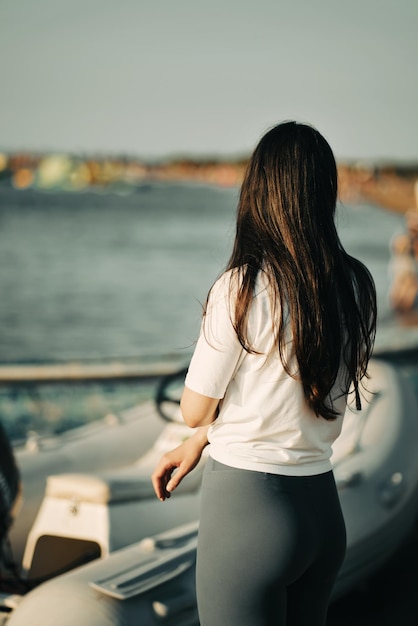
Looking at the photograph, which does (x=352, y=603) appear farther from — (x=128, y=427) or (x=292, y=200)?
(x=292, y=200)

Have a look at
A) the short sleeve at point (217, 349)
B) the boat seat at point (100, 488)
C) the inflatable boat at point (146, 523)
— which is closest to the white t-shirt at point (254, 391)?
the short sleeve at point (217, 349)

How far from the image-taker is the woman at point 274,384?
3.22 ft

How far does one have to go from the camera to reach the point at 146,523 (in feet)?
7.04

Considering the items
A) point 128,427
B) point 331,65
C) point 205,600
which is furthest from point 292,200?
point 331,65

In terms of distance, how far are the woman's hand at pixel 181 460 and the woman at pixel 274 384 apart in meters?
0.04

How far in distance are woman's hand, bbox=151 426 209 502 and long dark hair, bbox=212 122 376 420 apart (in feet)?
0.56

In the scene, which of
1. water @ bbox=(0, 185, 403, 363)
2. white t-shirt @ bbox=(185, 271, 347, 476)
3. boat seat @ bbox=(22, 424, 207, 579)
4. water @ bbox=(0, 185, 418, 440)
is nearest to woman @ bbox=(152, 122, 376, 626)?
white t-shirt @ bbox=(185, 271, 347, 476)

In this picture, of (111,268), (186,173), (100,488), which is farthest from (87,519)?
(111,268)

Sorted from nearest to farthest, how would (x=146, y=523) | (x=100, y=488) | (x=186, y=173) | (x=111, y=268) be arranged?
1. (x=100, y=488)
2. (x=146, y=523)
3. (x=186, y=173)
4. (x=111, y=268)

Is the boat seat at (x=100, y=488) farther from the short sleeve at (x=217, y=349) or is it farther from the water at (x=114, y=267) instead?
the water at (x=114, y=267)

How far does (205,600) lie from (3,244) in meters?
8.05

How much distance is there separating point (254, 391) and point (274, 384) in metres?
0.03

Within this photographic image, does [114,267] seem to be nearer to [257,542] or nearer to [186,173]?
[186,173]

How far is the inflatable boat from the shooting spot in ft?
5.22
